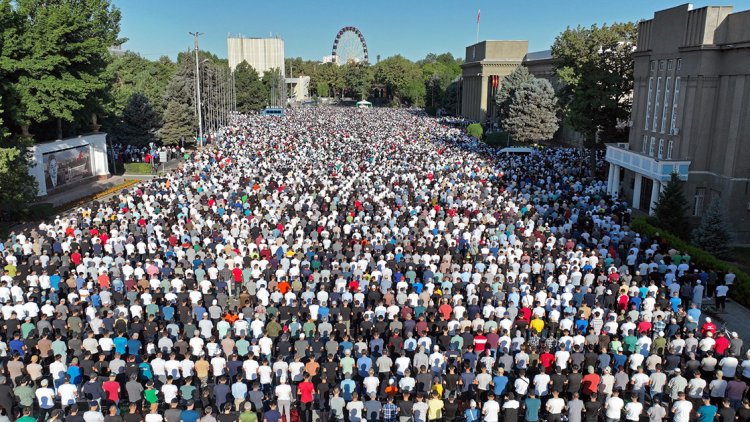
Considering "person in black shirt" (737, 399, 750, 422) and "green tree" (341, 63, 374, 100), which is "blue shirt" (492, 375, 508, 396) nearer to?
"person in black shirt" (737, 399, 750, 422)

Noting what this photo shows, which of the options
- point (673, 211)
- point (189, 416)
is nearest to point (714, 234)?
point (673, 211)

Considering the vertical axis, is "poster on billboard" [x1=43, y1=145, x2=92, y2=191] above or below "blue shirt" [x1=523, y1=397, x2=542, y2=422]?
above

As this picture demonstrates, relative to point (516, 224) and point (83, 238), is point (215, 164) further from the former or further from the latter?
point (516, 224)

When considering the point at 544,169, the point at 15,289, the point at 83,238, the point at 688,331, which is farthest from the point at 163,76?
the point at 688,331

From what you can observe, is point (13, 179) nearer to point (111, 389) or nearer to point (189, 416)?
point (111, 389)

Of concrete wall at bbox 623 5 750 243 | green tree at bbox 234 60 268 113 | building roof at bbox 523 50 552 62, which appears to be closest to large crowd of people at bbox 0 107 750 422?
concrete wall at bbox 623 5 750 243

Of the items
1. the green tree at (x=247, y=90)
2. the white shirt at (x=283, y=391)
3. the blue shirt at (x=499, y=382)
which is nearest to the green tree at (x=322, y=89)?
the green tree at (x=247, y=90)
